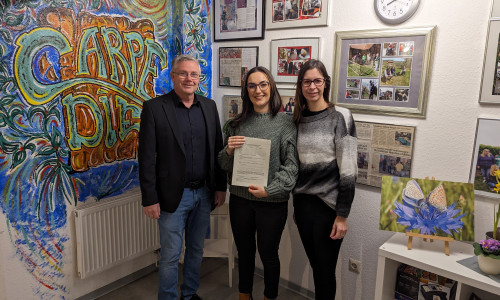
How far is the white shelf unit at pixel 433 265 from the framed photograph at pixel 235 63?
5.11 feet

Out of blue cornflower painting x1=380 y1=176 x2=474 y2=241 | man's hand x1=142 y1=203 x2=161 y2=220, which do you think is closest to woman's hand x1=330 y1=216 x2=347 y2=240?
blue cornflower painting x1=380 y1=176 x2=474 y2=241

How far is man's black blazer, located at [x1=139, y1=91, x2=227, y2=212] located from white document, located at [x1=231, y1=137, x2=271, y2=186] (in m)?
0.33

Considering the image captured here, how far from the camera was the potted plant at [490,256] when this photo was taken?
146cm

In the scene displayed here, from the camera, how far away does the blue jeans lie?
2.04 meters

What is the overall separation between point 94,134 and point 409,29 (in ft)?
6.49

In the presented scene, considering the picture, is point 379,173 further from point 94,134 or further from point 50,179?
point 50,179

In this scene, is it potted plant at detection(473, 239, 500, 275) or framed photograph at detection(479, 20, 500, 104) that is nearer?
potted plant at detection(473, 239, 500, 275)

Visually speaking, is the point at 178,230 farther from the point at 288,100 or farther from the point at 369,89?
the point at 369,89

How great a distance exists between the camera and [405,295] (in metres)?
1.85

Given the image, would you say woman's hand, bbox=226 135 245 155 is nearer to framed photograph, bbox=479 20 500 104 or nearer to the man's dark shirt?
the man's dark shirt

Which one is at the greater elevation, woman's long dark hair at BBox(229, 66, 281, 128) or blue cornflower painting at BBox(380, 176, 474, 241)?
woman's long dark hair at BBox(229, 66, 281, 128)

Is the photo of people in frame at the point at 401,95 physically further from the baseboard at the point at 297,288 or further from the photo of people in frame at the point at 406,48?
the baseboard at the point at 297,288

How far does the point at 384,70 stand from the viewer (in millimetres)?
1960

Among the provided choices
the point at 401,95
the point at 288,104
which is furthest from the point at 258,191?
the point at 401,95
